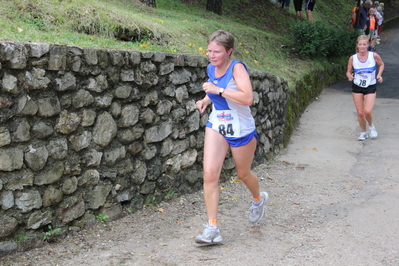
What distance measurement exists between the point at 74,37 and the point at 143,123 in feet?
4.44

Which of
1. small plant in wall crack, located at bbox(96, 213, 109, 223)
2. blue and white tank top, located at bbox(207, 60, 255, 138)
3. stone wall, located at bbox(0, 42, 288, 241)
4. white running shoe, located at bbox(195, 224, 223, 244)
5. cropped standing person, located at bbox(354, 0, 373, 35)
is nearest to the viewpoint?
stone wall, located at bbox(0, 42, 288, 241)

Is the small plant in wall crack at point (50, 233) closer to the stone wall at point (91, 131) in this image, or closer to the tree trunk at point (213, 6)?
the stone wall at point (91, 131)

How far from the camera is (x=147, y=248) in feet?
13.7

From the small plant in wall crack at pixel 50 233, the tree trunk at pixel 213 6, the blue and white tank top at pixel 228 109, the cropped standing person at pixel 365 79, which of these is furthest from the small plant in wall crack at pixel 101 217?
the tree trunk at pixel 213 6

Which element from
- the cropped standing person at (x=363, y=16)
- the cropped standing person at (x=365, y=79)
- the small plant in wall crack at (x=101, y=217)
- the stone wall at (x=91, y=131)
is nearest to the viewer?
the stone wall at (x=91, y=131)

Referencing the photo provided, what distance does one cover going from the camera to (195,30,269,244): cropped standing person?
4.09 metres

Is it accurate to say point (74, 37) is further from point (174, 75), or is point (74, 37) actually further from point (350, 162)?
point (350, 162)

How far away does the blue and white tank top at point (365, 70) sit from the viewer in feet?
27.6

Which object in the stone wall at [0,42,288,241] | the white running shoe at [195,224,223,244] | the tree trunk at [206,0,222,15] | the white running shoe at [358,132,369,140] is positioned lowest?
the white running shoe at [358,132,369,140]

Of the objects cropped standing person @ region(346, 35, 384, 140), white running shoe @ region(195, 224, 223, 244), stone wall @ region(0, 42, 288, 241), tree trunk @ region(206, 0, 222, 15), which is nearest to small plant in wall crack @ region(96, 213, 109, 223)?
stone wall @ region(0, 42, 288, 241)

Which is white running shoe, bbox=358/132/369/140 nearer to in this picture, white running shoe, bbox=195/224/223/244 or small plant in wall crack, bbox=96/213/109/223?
white running shoe, bbox=195/224/223/244

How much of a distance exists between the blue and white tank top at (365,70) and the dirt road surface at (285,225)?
1201mm

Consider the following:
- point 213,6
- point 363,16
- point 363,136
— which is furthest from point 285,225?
point 363,16

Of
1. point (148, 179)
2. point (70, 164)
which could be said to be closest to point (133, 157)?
point (148, 179)
